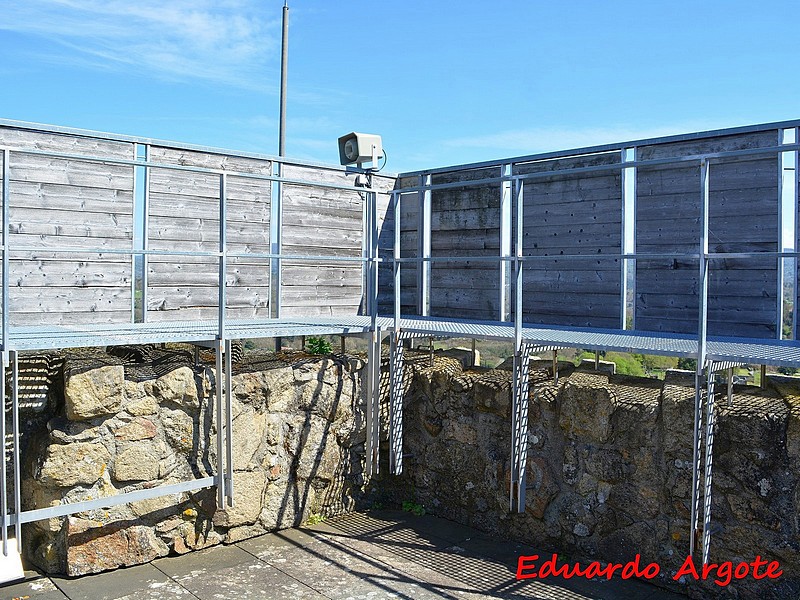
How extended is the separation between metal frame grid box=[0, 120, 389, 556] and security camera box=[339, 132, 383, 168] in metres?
0.26

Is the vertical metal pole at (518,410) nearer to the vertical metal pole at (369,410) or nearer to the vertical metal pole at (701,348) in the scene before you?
the vertical metal pole at (701,348)

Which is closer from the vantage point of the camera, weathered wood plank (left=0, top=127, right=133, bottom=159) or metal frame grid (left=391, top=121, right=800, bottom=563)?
metal frame grid (left=391, top=121, right=800, bottom=563)

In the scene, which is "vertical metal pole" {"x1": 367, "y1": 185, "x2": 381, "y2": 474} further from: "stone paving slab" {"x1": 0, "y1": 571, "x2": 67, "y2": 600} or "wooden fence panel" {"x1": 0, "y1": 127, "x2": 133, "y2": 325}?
"stone paving slab" {"x1": 0, "y1": 571, "x2": 67, "y2": 600}

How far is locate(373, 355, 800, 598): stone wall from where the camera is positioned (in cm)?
480

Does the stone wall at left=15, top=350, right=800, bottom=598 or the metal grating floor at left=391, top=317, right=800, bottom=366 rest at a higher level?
the metal grating floor at left=391, top=317, right=800, bottom=366

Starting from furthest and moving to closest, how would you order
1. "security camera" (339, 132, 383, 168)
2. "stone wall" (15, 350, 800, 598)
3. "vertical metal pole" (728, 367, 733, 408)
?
"security camera" (339, 132, 383, 168)
"vertical metal pole" (728, 367, 733, 408)
"stone wall" (15, 350, 800, 598)

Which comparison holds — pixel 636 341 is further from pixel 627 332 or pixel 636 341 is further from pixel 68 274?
pixel 68 274

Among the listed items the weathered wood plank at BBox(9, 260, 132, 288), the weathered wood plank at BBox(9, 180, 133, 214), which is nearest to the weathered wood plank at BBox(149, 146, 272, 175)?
the weathered wood plank at BBox(9, 180, 133, 214)

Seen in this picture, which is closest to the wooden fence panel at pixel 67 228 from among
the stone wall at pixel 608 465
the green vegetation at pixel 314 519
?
the green vegetation at pixel 314 519

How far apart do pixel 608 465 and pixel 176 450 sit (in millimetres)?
3344

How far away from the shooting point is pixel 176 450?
5.77 metres

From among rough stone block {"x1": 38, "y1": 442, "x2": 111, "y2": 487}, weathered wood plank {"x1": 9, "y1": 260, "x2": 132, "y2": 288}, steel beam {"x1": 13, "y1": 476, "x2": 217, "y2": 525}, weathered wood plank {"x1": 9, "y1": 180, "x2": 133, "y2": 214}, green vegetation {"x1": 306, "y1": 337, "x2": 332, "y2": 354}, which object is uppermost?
weathered wood plank {"x1": 9, "y1": 180, "x2": 133, "y2": 214}

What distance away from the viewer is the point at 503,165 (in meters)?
7.86

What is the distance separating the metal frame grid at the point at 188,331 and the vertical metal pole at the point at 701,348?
2769mm
